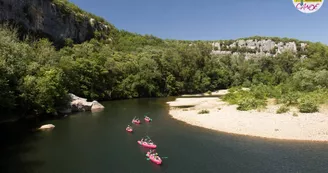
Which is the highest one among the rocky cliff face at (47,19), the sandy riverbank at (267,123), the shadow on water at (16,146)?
the rocky cliff face at (47,19)

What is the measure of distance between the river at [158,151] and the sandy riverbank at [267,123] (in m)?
2.21

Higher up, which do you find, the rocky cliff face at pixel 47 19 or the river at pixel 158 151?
the rocky cliff face at pixel 47 19

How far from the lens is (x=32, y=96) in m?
42.8

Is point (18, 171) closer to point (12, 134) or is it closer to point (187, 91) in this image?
point (12, 134)

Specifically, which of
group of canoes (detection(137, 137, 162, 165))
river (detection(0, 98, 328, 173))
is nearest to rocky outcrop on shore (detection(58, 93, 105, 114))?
river (detection(0, 98, 328, 173))

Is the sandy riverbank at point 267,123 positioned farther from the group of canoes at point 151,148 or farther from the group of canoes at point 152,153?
the group of canoes at point 152,153

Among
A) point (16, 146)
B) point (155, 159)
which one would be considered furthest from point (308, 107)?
point (16, 146)

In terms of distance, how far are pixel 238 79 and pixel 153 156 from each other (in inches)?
3682

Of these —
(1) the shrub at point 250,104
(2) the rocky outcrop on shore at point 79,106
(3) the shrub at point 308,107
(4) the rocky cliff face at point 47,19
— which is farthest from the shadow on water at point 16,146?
(4) the rocky cliff face at point 47,19

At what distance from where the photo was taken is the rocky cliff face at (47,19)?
3059 inches

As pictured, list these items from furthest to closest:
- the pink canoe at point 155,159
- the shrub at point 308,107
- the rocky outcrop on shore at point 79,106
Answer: the rocky outcrop on shore at point 79,106, the shrub at point 308,107, the pink canoe at point 155,159

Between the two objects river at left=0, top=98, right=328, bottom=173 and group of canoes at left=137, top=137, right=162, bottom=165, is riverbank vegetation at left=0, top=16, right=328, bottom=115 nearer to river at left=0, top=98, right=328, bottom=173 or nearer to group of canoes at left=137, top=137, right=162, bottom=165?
river at left=0, top=98, right=328, bottom=173

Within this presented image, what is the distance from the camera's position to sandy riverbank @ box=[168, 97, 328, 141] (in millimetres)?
33344

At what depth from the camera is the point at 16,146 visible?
3052 centimetres
